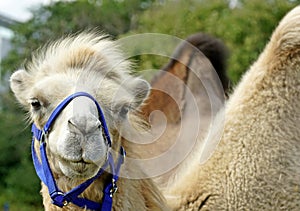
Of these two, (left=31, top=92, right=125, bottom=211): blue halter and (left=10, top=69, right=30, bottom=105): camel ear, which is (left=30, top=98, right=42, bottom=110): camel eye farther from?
(left=10, top=69, right=30, bottom=105): camel ear

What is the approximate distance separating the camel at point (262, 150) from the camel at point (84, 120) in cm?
35

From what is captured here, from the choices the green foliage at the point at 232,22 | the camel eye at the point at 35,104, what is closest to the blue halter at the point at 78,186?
the camel eye at the point at 35,104

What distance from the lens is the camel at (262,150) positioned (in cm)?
359

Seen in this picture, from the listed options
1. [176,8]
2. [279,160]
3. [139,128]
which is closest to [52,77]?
[139,128]

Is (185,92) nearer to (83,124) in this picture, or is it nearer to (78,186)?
(78,186)

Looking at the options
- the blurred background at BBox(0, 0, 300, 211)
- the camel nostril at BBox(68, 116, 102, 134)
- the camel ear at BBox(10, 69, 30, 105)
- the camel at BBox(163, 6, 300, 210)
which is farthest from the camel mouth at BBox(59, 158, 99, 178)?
the blurred background at BBox(0, 0, 300, 211)

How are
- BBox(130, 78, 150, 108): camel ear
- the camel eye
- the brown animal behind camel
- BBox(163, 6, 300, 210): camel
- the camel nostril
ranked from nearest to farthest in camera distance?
the camel nostril, the camel eye, BBox(130, 78, 150, 108): camel ear, BBox(163, 6, 300, 210): camel, the brown animal behind camel

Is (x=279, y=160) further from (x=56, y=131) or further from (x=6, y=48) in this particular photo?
(x=6, y=48)

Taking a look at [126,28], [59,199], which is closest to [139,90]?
[59,199]

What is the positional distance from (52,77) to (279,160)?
1330 millimetres

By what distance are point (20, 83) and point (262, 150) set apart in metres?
1.40

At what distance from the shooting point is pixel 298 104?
3.68 meters

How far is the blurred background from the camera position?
10.6 meters

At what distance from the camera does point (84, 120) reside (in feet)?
9.66
